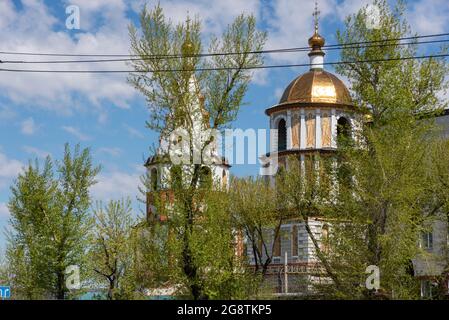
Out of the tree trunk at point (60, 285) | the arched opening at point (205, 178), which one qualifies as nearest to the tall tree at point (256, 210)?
the tree trunk at point (60, 285)

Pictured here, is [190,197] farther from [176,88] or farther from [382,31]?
[382,31]

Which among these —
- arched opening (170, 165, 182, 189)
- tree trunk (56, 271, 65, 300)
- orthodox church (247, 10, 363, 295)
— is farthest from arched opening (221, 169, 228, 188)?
tree trunk (56, 271, 65, 300)

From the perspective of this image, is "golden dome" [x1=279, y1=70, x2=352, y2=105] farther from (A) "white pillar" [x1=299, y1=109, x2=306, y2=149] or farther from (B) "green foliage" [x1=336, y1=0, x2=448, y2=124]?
(B) "green foliage" [x1=336, y1=0, x2=448, y2=124]

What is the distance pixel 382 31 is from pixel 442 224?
11649 millimetres

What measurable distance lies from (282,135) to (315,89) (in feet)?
12.8

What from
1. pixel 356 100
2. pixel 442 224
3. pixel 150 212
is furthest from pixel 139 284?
A: pixel 442 224

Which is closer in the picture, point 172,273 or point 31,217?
point 172,273

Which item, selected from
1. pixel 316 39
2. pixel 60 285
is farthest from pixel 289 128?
pixel 60 285

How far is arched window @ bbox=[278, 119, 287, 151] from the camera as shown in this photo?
54.8 metres

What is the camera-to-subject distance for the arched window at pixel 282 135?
54.8m

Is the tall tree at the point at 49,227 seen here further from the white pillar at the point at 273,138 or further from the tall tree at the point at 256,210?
the white pillar at the point at 273,138
